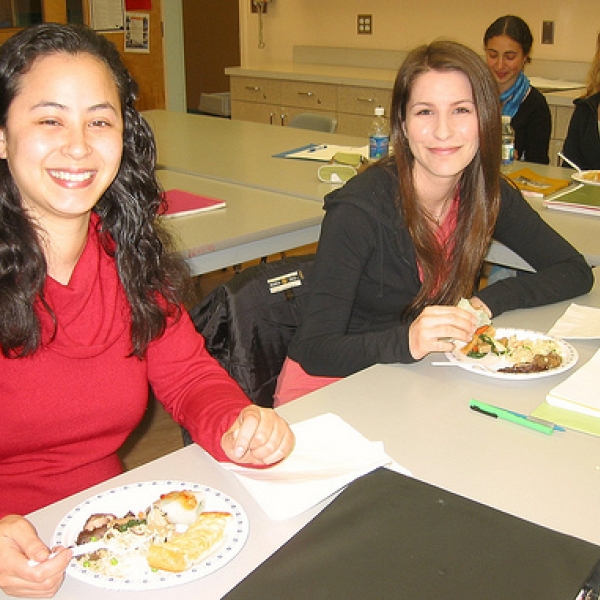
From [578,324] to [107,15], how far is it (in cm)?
501

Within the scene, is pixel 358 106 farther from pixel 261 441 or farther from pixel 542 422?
pixel 261 441

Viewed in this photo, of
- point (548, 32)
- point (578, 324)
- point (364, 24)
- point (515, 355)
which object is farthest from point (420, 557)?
point (364, 24)

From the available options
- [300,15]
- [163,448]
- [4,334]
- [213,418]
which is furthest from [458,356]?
[300,15]

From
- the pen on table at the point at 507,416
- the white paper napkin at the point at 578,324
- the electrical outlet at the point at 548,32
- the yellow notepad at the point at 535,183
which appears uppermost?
the electrical outlet at the point at 548,32

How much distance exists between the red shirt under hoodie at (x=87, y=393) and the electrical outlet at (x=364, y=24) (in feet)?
15.4

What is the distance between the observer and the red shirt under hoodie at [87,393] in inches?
49.2

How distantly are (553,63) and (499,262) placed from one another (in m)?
3.03

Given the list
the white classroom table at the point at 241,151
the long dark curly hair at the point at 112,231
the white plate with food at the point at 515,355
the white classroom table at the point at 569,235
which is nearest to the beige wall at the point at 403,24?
the white classroom table at the point at 241,151

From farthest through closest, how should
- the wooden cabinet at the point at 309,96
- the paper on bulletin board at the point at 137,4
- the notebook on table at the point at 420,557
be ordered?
the paper on bulletin board at the point at 137,4 → the wooden cabinet at the point at 309,96 → the notebook on table at the point at 420,557

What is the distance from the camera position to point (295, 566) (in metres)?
0.85

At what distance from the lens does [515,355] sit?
147cm

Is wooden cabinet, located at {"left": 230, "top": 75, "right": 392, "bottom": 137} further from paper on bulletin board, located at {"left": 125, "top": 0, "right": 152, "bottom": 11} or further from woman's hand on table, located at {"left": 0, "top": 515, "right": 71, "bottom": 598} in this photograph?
woman's hand on table, located at {"left": 0, "top": 515, "right": 71, "bottom": 598}

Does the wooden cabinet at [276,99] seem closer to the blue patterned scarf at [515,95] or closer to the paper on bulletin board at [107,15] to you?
the paper on bulletin board at [107,15]

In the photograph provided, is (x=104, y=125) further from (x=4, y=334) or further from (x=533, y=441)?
(x=533, y=441)
